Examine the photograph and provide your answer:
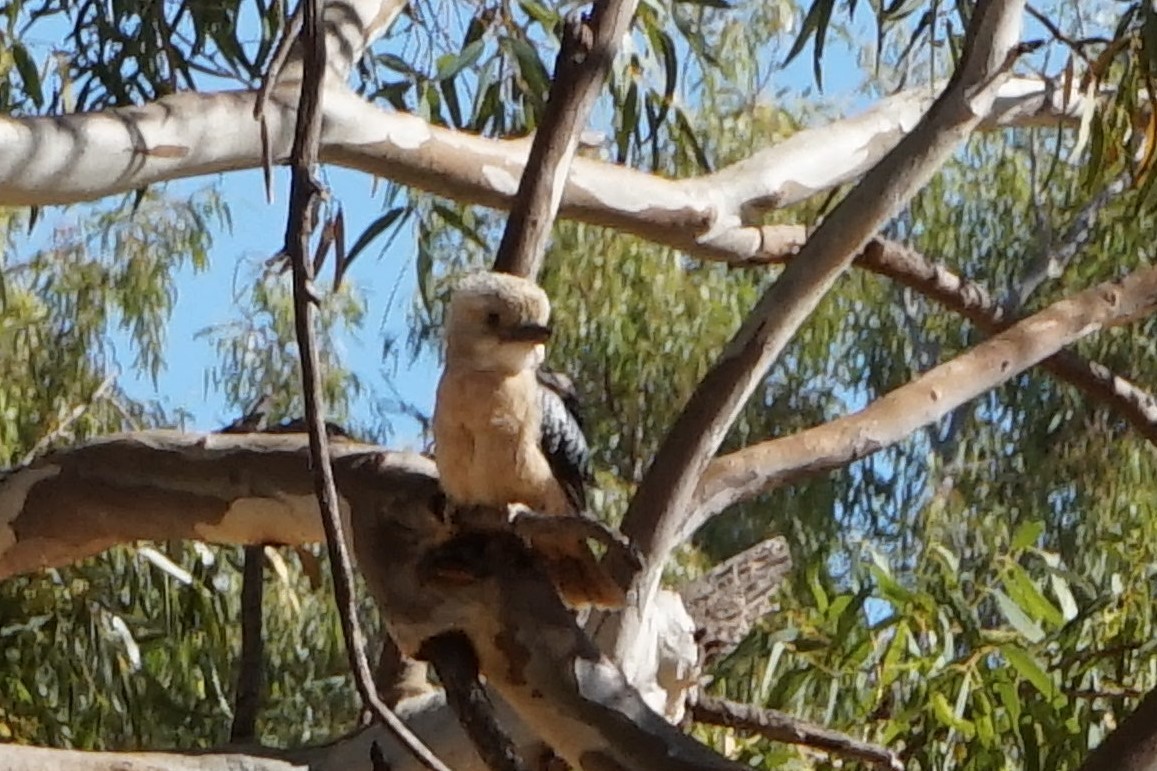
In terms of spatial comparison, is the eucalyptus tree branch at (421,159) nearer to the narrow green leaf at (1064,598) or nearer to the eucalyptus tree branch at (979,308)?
the eucalyptus tree branch at (979,308)

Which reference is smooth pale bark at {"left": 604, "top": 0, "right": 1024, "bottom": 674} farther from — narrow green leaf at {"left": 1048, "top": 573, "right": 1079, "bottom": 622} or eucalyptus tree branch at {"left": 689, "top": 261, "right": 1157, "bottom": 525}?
narrow green leaf at {"left": 1048, "top": 573, "right": 1079, "bottom": 622}

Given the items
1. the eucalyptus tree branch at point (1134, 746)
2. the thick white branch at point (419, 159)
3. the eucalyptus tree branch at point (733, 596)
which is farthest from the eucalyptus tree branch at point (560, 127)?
the eucalyptus tree branch at point (1134, 746)

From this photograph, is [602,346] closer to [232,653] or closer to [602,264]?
[602,264]

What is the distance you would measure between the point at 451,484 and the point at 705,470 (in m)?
0.40

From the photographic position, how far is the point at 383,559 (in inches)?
78.5

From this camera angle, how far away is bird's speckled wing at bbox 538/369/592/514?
208cm

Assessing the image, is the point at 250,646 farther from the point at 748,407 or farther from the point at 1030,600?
the point at 748,407

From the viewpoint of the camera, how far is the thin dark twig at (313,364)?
1053mm

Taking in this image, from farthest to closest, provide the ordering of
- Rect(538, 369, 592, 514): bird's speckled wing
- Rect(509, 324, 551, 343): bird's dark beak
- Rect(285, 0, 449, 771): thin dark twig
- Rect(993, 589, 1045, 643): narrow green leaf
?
Rect(993, 589, 1045, 643): narrow green leaf
Rect(538, 369, 592, 514): bird's speckled wing
Rect(509, 324, 551, 343): bird's dark beak
Rect(285, 0, 449, 771): thin dark twig

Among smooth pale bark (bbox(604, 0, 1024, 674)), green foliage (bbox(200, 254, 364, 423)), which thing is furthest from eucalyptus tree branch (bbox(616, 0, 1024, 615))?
green foliage (bbox(200, 254, 364, 423))

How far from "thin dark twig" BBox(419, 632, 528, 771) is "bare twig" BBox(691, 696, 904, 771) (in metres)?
0.47

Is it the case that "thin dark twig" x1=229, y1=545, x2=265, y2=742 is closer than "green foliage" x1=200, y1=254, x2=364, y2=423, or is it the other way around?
"thin dark twig" x1=229, y1=545, x2=265, y2=742

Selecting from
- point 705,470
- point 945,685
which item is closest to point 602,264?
point 945,685

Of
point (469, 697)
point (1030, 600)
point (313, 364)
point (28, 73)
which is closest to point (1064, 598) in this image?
point (1030, 600)
